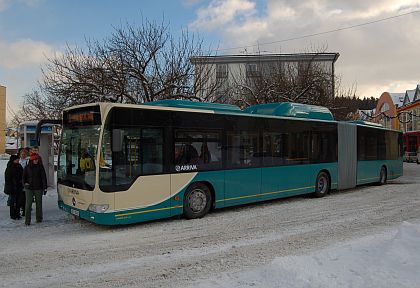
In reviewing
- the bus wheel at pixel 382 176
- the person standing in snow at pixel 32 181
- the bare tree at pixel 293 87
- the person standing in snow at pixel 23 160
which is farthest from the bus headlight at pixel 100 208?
the bare tree at pixel 293 87

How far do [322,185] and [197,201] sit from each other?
5.91m

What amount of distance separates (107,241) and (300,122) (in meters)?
7.63

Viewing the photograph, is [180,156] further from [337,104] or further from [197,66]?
[337,104]

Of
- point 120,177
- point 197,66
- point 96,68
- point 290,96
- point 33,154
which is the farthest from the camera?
point 290,96

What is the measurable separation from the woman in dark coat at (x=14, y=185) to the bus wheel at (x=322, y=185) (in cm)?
925

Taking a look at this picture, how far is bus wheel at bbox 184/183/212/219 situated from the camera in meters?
9.08

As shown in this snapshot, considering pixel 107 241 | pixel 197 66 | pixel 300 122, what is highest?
pixel 197 66

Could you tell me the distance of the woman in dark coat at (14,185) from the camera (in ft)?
29.8

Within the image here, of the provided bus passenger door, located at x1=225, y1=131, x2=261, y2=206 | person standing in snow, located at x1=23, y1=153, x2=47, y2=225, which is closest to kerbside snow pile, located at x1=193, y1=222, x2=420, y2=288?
bus passenger door, located at x1=225, y1=131, x2=261, y2=206

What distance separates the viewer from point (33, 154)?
341 inches

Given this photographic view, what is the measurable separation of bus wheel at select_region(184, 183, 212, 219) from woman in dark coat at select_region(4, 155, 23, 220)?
420cm

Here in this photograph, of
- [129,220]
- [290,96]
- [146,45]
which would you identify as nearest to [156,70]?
[146,45]

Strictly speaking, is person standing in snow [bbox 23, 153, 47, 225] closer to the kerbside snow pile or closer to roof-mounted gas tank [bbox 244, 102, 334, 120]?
the kerbside snow pile

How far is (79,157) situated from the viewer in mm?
8180
